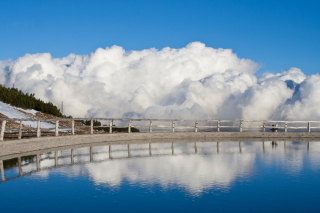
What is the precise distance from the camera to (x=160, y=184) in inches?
435

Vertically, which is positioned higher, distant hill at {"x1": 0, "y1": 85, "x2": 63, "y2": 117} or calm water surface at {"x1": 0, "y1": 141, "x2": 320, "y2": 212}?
distant hill at {"x1": 0, "y1": 85, "x2": 63, "y2": 117}

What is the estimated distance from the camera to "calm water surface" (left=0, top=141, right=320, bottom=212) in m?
8.91

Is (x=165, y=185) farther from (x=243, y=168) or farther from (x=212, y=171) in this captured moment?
(x=243, y=168)

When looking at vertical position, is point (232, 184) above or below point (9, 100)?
below

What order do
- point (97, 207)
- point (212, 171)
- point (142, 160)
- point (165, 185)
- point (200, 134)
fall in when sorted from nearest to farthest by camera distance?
point (97, 207) → point (165, 185) → point (212, 171) → point (142, 160) → point (200, 134)

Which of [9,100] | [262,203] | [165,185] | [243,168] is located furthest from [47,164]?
Answer: [9,100]

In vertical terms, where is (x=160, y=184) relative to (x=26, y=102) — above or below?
below

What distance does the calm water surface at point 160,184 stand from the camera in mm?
8914

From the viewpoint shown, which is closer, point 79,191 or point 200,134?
point 79,191

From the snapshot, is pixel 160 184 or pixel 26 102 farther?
pixel 26 102

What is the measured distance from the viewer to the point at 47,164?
15164 mm

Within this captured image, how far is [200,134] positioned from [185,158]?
1459cm

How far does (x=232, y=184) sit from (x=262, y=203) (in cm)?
202

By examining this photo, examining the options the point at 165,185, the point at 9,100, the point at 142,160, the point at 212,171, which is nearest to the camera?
Result: the point at 165,185
